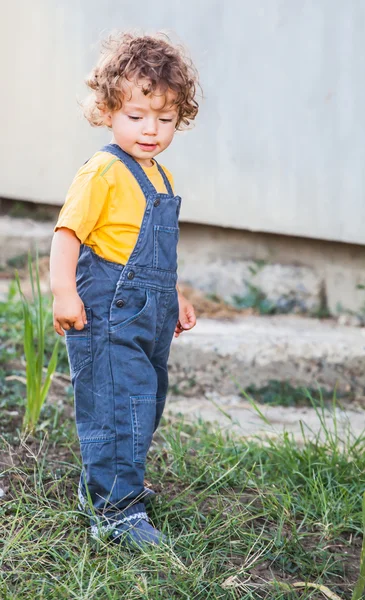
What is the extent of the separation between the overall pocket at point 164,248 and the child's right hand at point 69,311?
24 cm

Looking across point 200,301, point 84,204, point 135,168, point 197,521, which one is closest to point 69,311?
point 84,204

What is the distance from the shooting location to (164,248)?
2369 millimetres

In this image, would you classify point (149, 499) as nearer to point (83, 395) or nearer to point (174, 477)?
point (174, 477)

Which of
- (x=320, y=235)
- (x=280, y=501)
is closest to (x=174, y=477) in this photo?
(x=280, y=501)

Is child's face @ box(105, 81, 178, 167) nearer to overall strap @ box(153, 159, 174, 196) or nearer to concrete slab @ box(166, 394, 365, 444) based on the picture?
overall strap @ box(153, 159, 174, 196)

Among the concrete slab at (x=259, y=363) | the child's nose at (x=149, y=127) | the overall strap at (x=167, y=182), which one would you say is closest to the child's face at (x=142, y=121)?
the child's nose at (x=149, y=127)

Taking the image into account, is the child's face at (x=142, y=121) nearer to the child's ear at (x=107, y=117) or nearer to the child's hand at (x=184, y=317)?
the child's ear at (x=107, y=117)

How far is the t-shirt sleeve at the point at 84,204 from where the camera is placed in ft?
7.34

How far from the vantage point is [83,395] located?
2.39m

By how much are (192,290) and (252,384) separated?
2.92ft

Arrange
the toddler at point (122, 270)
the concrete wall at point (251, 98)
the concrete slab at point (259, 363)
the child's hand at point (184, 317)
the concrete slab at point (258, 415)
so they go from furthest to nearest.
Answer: the concrete wall at point (251, 98) → the concrete slab at point (259, 363) → the concrete slab at point (258, 415) → the child's hand at point (184, 317) → the toddler at point (122, 270)

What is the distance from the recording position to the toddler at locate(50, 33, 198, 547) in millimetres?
2283

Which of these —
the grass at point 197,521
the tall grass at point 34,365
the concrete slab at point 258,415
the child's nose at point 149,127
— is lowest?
the concrete slab at point 258,415

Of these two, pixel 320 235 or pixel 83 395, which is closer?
pixel 83 395
